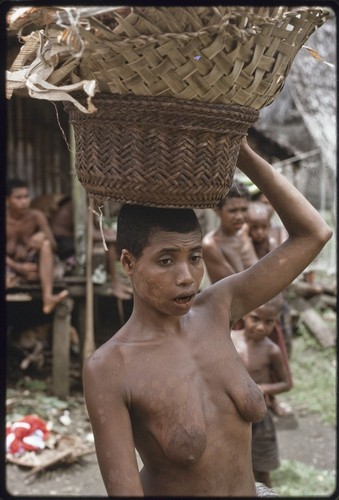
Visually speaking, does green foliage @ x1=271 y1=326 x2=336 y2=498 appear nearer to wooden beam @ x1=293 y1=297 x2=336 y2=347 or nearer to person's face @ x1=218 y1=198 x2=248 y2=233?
wooden beam @ x1=293 y1=297 x2=336 y2=347

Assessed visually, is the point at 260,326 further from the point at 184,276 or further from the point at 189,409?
the point at 184,276

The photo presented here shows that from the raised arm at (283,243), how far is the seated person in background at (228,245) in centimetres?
270

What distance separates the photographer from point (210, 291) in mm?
2402

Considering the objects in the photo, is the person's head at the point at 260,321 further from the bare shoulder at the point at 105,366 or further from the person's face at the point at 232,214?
the bare shoulder at the point at 105,366

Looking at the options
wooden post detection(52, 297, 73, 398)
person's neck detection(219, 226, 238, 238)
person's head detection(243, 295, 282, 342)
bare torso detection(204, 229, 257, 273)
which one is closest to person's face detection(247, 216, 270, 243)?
bare torso detection(204, 229, 257, 273)

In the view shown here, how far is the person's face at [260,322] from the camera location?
15.9 feet

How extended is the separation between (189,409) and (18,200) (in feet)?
18.6

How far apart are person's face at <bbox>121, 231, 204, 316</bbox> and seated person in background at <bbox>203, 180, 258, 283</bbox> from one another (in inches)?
117

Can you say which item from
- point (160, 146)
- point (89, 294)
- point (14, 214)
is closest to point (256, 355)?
point (89, 294)

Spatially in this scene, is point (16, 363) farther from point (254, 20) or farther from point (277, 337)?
point (254, 20)

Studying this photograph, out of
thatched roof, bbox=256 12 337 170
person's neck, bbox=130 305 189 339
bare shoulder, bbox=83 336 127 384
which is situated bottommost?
bare shoulder, bbox=83 336 127 384

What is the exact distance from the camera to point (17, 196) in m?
7.40

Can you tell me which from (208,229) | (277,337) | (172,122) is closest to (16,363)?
(208,229)

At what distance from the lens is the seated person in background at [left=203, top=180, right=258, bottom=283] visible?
516 centimetres
